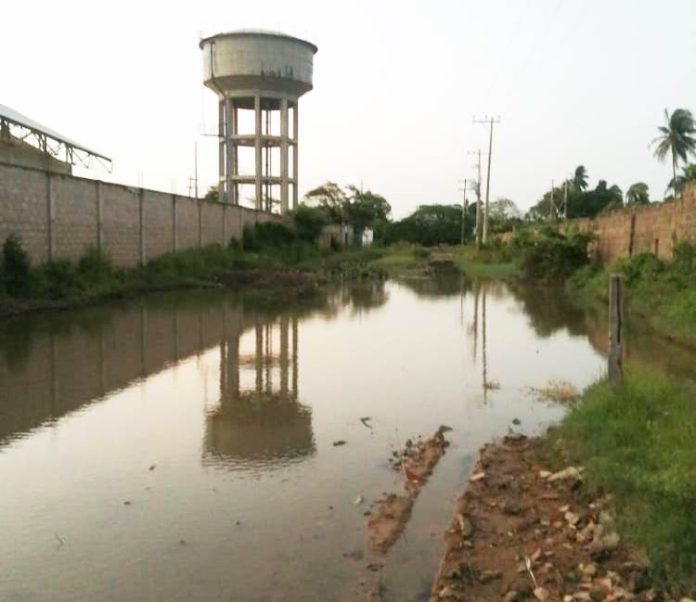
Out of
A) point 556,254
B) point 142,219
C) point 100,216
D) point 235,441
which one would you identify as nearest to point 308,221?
point 556,254

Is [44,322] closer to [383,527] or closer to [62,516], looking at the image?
[62,516]

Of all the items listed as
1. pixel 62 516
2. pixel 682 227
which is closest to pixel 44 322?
pixel 62 516

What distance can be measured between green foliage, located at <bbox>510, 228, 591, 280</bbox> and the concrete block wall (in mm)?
15146

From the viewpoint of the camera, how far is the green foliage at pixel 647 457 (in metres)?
4.08

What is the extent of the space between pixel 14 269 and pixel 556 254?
21.3 meters

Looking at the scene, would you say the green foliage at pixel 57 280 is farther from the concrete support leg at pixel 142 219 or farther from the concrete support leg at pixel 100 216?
the concrete support leg at pixel 142 219

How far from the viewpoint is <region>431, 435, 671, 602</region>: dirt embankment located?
4.11 metres

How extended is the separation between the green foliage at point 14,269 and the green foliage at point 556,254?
2070cm

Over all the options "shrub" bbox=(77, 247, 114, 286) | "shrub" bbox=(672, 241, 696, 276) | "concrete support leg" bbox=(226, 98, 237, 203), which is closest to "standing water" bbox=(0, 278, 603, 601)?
"shrub" bbox=(672, 241, 696, 276)

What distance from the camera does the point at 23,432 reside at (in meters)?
7.86

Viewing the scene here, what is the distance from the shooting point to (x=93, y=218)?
23984 millimetres

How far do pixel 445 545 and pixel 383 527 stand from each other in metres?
0.55

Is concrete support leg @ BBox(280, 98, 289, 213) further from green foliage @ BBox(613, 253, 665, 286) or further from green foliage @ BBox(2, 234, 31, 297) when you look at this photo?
green foliage @ BBox(2, 234, 31, 297)

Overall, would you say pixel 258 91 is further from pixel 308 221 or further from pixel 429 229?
pixel 429 229
